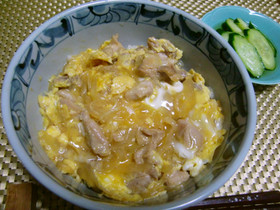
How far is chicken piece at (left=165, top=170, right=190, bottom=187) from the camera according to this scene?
149 centimetres

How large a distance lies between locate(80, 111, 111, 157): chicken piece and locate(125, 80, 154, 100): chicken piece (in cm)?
33

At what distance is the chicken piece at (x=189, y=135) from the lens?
1585 millimetres

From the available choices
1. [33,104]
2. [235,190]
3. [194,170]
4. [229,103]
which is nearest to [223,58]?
[229,103]

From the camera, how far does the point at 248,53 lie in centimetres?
257

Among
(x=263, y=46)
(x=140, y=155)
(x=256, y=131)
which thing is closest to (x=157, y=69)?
(x=140, y=155)

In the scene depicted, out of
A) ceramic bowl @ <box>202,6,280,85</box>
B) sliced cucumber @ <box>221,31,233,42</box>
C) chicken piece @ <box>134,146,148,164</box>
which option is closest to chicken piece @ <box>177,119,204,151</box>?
chicken piece @ <box>134,146,148,164</box>

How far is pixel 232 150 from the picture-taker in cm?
147

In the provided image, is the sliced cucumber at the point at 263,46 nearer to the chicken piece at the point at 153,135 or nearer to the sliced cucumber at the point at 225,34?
the sliced cucumber at the point at 225,34

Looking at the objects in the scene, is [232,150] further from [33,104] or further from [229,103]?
[33,104]

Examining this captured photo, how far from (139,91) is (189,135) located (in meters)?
0.46

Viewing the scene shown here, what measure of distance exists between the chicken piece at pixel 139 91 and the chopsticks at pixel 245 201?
857mm

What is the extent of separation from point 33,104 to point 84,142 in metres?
0.45

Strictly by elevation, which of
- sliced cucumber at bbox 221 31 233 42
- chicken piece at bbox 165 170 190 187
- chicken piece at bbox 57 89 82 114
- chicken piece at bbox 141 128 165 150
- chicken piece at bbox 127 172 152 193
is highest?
chicken piece at bbox 57 89 82 114

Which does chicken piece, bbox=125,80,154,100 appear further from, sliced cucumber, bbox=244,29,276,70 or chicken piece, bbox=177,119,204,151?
sliced cucumber, bbox=244,29,276,70
